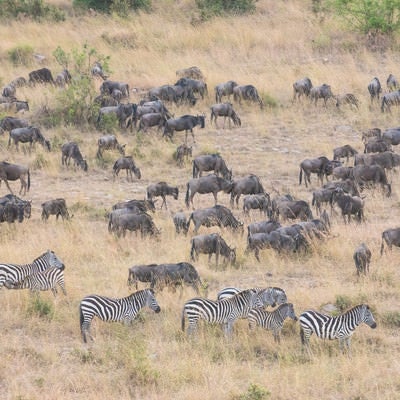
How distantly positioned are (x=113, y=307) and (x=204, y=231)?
215 inches

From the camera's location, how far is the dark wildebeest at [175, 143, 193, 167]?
76.7 feet

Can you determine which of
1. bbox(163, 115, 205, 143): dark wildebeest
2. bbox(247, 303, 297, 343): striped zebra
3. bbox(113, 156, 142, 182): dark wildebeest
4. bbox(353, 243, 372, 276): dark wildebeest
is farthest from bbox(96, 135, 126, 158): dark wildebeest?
bbox(247, 303, 297, 343): striped zebra

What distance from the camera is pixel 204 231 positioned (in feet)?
61.6

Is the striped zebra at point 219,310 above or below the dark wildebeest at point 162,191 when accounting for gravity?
above

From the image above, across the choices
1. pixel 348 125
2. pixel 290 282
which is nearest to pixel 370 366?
pixel 290 282

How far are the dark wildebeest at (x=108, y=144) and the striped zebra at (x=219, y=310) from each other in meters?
10.7

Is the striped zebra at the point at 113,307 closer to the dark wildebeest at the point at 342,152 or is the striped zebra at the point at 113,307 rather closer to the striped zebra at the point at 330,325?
the striped zebra at the point at 330,325

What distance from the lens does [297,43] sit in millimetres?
32625

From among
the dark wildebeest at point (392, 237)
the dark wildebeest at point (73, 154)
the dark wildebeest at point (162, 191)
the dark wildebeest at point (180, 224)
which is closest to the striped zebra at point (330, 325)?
the dark wildebeest at point (392, 237)

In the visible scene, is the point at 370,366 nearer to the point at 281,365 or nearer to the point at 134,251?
the point at 281,365

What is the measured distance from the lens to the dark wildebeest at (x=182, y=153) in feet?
76.7

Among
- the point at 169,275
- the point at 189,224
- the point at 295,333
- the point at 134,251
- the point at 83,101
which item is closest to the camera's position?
the point at 295,333

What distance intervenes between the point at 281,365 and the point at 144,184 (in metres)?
10.4

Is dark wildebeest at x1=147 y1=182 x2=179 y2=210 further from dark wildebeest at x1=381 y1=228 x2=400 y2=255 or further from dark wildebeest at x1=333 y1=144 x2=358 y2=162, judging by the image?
dark wildebeest at x1=381 y1=228 x2=400 y2=255
